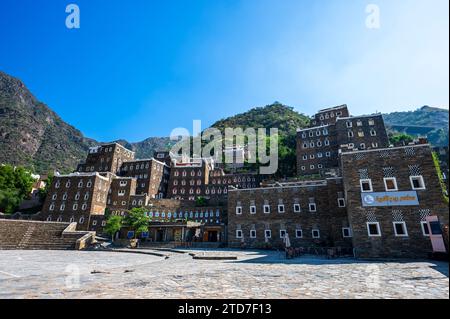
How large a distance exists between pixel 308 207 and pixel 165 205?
1311 inches

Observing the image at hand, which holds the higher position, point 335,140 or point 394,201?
point 335,140

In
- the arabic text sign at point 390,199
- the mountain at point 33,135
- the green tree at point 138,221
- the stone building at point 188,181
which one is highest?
the mountain at point 33,135

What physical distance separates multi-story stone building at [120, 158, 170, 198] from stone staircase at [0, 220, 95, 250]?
27.9m

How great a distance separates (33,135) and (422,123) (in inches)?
9228

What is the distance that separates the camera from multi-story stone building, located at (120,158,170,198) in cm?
6394

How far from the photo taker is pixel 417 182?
19656 millimetres

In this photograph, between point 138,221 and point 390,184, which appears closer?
point 390,184

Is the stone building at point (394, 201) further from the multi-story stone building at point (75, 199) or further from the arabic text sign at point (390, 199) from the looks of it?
the multi-story stone building at point (75, 199)

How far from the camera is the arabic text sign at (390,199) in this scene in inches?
763

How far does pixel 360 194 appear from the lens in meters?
20.8

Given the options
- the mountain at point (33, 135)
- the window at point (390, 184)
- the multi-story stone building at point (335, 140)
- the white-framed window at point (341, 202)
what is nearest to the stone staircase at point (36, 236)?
the white-framed window at point (341, 202)

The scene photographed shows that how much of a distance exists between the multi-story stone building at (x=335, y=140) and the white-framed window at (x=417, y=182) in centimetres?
2846

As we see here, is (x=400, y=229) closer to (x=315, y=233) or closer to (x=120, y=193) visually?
(x=315, y=233)

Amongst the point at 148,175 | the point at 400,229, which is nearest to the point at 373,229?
the point at 400,229
